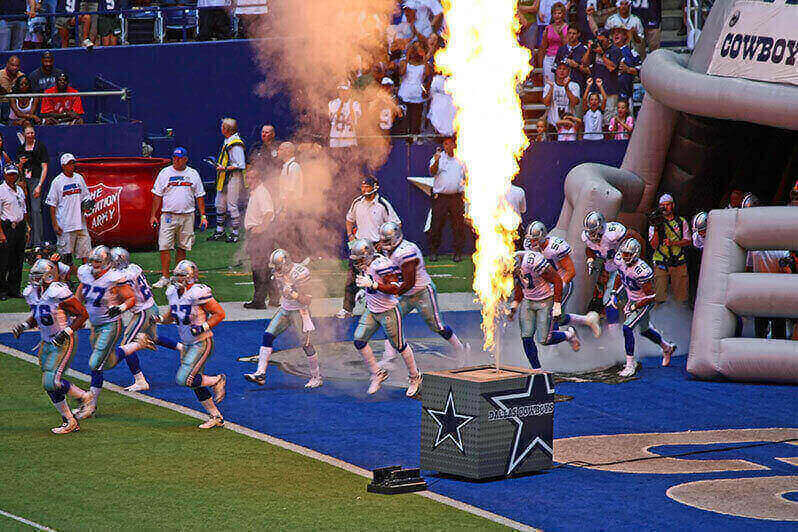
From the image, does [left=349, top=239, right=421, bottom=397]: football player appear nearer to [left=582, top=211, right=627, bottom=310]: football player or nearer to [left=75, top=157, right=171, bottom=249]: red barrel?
[left=582, top=211, right=627, bottom=310]: football player

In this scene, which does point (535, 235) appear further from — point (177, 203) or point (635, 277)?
point (177, 203)

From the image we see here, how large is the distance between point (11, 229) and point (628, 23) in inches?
438

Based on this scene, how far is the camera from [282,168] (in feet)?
55.9

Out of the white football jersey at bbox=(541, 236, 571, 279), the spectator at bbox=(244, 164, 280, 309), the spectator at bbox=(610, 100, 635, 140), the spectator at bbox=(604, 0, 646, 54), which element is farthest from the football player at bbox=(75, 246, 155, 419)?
the spectator at bbox=(604, 0, 646, 54)

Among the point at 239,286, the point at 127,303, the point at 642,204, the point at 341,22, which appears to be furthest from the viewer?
the point at 239,286

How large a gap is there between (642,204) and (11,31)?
591 inches

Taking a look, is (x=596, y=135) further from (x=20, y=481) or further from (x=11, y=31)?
(x=20, y=481)

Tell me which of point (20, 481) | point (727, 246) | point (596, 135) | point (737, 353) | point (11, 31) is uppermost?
point (11, 31)

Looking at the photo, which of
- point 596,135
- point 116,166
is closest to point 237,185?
point 116,166

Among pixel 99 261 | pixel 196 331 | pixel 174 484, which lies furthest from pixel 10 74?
pixel 174 484

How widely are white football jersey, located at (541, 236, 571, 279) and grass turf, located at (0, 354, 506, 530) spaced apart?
4355 mm

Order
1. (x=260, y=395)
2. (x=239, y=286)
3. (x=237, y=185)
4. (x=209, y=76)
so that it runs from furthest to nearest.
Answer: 1. (x=209, y=76)
2. (x=237, y=185)
3. (x=239, y=286)
4. (x=260, y=395)

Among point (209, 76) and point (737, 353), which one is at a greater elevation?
point (209, 76)

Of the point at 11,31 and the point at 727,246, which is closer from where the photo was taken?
the point at 727,246
